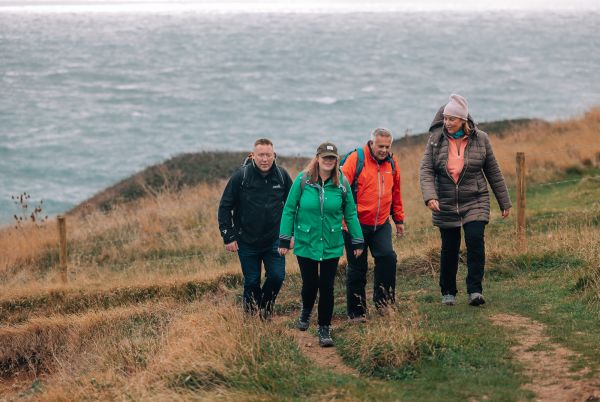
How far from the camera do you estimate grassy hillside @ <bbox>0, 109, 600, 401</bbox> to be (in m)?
7.09

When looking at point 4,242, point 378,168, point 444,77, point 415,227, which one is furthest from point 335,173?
point 444,77

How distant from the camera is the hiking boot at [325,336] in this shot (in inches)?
326

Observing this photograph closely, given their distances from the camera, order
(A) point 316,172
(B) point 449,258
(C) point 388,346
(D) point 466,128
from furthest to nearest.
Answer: (B) point 449,258 < (D) point 466,128 < (A) point 316,172 < (C) point 388,346

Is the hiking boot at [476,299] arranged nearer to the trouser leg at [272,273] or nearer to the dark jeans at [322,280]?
the dark jeans at [322,280]

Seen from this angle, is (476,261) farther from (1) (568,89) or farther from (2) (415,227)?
(1) (568,89)

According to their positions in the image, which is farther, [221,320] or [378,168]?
[378,168]

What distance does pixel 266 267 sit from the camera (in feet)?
29.1

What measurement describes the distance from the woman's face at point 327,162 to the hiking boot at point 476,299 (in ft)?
7.65

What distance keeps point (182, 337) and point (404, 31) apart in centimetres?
17210

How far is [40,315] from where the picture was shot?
38.8 feet

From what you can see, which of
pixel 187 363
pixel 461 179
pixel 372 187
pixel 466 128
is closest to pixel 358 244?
pixel 372 187

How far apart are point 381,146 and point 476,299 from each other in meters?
2.01

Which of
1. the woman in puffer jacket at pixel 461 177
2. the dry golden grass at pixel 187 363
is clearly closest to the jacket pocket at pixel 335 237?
the dry golden grass at pixel 187 363

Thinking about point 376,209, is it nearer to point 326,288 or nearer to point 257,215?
point 326,288
